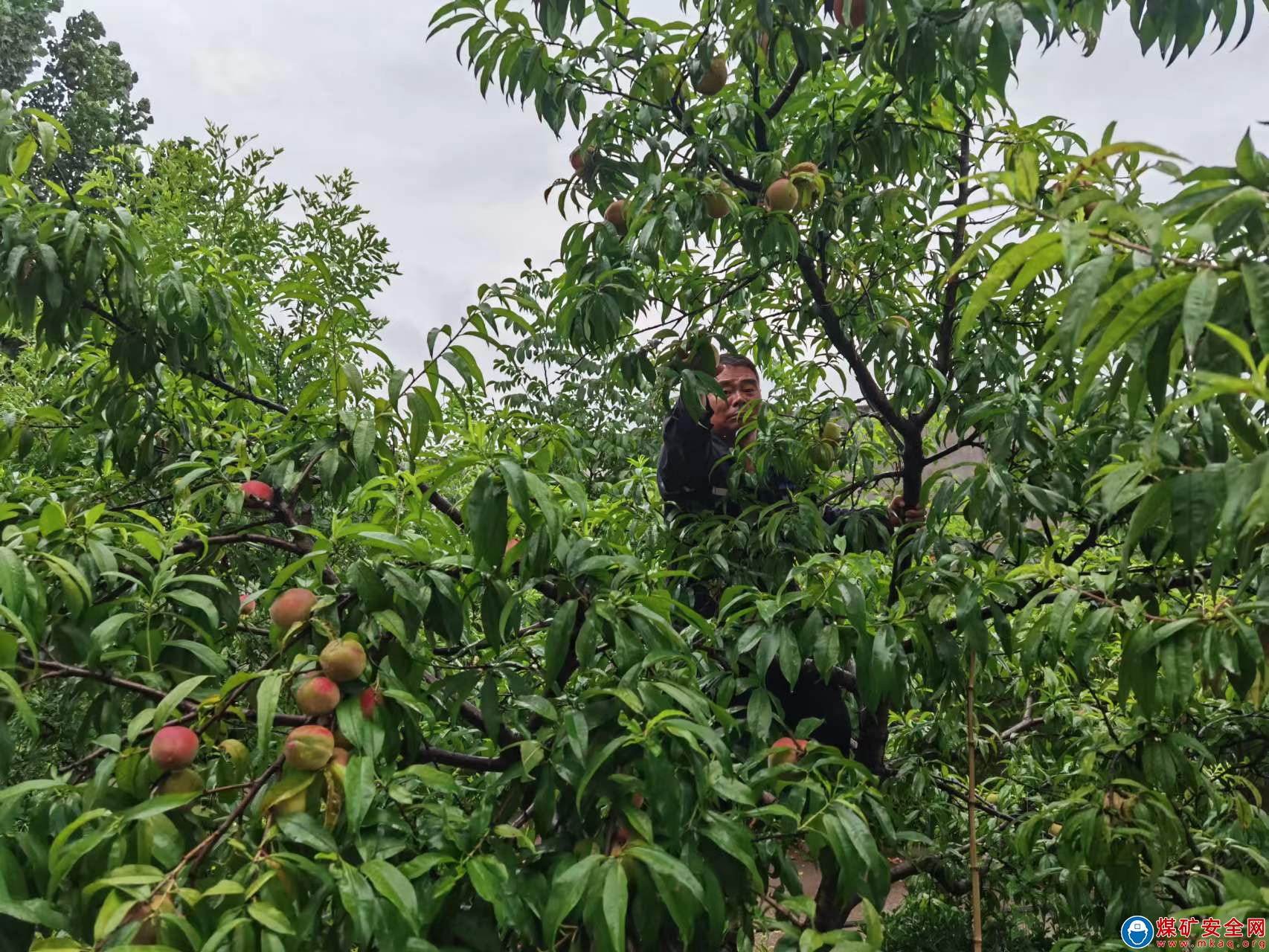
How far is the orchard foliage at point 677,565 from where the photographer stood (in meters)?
0.80

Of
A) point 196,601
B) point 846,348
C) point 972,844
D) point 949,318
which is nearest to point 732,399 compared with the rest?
point 846,348

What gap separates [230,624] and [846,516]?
1.14m

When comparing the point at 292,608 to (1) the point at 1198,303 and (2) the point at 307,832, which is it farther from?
(1) the point at 1198,303

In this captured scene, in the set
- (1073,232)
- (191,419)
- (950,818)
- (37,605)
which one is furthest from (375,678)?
(950,818)

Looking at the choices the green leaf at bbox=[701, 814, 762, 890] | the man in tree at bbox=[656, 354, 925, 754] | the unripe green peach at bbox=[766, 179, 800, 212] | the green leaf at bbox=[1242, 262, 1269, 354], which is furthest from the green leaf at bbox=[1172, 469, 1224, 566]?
the man in tree at bbox=[656, 354, 925, 754]

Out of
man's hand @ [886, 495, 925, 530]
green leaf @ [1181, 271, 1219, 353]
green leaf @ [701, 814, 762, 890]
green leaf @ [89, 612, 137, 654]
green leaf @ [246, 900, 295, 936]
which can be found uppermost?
man's hand @ [886, 495, 925, 530]

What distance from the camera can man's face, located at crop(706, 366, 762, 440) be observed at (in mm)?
2168

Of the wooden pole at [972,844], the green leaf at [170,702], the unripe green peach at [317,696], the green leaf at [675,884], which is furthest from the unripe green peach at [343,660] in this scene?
the wooden pole at [972,844]

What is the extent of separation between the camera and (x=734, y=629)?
1495 mm

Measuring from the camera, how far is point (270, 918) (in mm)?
725

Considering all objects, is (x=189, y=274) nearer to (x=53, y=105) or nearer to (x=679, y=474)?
(x=679, y=474)

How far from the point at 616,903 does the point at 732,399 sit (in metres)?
1.56

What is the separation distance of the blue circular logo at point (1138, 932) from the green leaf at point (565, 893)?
858 mm

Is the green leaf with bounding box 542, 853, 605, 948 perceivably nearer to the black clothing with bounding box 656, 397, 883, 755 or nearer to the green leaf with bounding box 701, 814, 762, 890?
the green leaf with bounding box 701, 814, 762, 890
